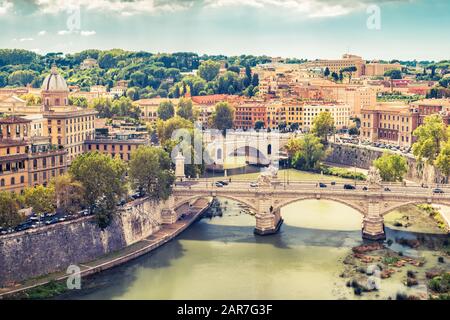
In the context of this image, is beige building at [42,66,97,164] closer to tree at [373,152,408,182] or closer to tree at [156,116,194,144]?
tree at [156,116,194,144]

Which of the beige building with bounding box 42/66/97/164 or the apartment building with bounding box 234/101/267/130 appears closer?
the beige building with bounding box 42/66/97/164

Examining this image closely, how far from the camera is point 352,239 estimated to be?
34219mm

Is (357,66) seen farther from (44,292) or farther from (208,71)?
(44,292)

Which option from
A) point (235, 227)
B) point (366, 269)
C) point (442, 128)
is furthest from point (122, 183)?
point (442, 128)

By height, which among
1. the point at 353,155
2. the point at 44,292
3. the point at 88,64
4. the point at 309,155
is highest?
the point at 88,64

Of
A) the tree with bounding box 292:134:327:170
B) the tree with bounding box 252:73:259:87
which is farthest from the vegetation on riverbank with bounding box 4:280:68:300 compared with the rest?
the tree with bounding box 252:73:259:87

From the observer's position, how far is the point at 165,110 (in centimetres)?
6750

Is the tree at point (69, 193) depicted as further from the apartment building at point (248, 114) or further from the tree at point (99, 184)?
the apartment building at point (248, 114)

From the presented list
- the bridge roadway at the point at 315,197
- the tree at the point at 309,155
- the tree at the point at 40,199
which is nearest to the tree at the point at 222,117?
the tree at the point at 309,155

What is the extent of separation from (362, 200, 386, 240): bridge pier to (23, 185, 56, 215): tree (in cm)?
1340

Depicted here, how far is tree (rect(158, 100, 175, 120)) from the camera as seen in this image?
67.4 metres

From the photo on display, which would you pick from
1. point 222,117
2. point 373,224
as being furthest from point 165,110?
point 373,224

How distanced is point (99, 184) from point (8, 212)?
15.6 ft

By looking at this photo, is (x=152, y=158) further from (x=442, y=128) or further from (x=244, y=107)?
(x=244, y=107)
